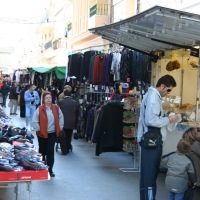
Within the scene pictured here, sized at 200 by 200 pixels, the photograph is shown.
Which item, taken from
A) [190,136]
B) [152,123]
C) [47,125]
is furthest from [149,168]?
[47,125]

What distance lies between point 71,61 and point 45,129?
6.53 meters

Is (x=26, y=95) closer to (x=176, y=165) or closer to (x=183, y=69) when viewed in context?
(x=183, y=69)

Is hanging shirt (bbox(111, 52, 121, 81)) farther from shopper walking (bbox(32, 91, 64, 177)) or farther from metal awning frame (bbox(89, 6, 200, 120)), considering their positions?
shopper walking (bbox(32, 91, 64, 177))

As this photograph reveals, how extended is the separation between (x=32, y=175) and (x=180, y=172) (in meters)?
2.06

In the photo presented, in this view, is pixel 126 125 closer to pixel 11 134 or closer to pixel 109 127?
pixel 109 127

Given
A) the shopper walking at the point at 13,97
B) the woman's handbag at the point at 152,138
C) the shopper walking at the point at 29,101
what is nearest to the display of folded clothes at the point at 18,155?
the woman's handbag at the point at 152,138

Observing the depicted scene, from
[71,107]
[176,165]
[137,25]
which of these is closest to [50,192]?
[176,165]

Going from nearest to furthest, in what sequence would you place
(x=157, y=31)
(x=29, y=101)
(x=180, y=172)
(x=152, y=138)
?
(x=180, y=172) < (x=152, y=138) < (x=157, y=31) < (x=29, y=101)

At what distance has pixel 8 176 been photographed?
5.66m

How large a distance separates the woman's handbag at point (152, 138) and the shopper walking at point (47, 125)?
2.79 m

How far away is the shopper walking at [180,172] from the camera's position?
20.8 feet

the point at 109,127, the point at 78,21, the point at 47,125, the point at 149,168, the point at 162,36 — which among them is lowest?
the point at 149,168

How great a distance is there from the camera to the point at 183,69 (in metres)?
10.8

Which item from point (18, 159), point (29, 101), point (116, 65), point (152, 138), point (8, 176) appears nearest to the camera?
point (8, 176)
